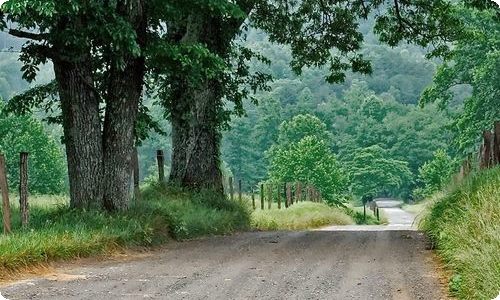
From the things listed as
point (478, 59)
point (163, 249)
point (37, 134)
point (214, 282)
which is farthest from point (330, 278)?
point (37, 134)

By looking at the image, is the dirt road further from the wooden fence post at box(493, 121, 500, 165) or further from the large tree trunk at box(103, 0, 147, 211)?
the wooden fence post at box(493, 121, 500, 165)

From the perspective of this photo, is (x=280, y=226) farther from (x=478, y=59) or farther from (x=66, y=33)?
(x=478, y=59)

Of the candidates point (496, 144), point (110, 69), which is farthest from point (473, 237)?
point (110, 69)

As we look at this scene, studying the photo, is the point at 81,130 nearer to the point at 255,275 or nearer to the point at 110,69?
the point at 110,69

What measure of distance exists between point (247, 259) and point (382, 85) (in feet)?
503

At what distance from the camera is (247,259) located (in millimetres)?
11195

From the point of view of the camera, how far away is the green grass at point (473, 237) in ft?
24.2

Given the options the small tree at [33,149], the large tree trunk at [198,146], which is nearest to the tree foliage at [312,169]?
the small tree at [33,149]

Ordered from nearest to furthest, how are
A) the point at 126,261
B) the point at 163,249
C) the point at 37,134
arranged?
the point at 126,261
the point at 163,249
the point at 37,134

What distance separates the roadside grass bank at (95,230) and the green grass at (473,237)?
480cm

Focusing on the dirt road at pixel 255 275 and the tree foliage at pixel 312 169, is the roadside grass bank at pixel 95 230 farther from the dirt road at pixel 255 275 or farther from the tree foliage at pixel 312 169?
the tree foliage at pixel 312 169

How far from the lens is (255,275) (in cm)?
944

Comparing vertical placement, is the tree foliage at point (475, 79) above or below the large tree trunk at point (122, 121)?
above

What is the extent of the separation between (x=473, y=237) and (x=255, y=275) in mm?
2656
